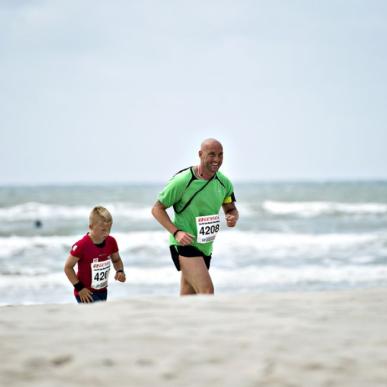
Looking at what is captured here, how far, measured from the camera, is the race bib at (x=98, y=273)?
17.5ft

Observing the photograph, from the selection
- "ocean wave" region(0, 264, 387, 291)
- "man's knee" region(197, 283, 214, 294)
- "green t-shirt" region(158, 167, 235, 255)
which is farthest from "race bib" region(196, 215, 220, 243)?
"ocean wave" region(0, 264, 387, 291)

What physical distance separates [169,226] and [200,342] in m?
2.03

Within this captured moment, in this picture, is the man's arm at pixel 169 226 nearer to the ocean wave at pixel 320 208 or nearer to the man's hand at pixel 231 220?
the man's hand at pixel 231 220

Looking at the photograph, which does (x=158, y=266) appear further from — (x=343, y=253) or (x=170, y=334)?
(x=170, y=334)

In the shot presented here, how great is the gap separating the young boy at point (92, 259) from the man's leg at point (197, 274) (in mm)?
594

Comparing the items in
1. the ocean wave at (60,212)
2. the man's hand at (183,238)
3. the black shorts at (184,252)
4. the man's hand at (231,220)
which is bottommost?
the ocean wave at (60,212)

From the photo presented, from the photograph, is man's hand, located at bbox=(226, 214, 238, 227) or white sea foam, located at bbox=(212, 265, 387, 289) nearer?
man's hand, located at bbox=(226, 214, 238, 227)

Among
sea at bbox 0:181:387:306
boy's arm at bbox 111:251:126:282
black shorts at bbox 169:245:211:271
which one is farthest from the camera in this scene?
sea at bbox 0:181:387:306

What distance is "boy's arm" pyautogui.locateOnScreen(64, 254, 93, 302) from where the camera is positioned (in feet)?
17.2

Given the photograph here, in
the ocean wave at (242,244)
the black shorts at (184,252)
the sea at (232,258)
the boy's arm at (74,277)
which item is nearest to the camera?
the boy's arm at (74,277)

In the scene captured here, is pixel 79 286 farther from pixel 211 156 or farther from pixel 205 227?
pixel 211 156

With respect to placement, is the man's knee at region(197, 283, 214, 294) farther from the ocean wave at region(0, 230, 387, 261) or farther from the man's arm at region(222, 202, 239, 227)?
the ocean wave at region(0, 230, 387, 261)

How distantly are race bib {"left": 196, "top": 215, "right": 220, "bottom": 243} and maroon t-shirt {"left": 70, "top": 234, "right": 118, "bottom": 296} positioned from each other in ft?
2.36

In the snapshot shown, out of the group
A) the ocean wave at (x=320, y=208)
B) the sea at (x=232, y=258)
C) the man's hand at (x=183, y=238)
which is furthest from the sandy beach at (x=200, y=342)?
the ocean wave at (x=320, y=208)
